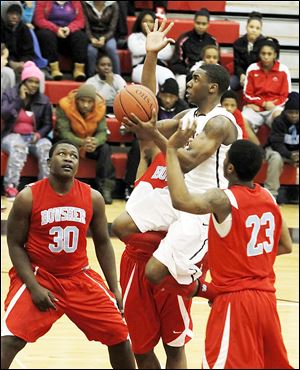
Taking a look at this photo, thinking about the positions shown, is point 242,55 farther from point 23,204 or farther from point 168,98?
point 23,204

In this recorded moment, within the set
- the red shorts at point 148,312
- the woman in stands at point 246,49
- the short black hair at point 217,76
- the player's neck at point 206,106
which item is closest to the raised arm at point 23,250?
the red shorts at point 148,312

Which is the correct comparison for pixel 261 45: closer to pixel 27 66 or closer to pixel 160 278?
pixel 27 66

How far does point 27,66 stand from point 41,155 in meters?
1.17

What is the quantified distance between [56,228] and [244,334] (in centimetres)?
152

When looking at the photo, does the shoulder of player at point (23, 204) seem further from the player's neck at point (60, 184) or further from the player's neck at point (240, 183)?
the player's neck at point (240, 183)

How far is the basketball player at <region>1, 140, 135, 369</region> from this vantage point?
6.32 metres

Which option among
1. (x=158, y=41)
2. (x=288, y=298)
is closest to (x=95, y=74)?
(x=288, y=298)

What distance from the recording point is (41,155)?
12.1m

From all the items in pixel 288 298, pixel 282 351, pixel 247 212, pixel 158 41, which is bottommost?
pixel 288 298

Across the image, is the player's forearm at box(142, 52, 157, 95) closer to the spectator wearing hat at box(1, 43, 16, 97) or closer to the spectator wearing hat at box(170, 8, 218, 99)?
the spectator wearing hat at box(1, 43, 16, 97)

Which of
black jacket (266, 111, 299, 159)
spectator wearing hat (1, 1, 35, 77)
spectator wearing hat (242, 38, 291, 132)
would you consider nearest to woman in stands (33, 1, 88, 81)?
spectator wearing hat (1, 1, 35, 77)

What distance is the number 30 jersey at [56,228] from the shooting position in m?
6.39

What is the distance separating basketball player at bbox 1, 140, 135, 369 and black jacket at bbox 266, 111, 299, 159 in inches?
252

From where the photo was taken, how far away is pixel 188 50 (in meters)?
13.2
